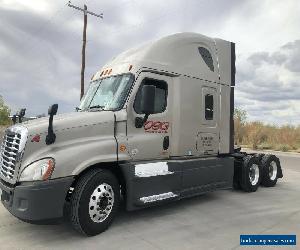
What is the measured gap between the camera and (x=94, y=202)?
5836 mm

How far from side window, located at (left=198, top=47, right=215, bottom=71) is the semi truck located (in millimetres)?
22

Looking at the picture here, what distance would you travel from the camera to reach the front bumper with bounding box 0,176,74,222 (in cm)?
535

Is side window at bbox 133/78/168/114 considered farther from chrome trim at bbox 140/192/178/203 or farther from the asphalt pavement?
the asphalt pavement

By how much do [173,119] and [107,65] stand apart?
1.89 m

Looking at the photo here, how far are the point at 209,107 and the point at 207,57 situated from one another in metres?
1.16

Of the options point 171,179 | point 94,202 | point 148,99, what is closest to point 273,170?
point 171,179

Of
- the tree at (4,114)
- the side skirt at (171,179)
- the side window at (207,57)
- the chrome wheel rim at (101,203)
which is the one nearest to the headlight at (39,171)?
the chrome wheel rim at (101,203)

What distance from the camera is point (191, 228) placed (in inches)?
247

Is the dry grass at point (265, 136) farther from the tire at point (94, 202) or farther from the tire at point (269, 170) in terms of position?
the tire at point (94, 202)

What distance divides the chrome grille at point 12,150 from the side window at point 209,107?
4150 mm

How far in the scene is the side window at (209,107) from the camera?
8273 mm

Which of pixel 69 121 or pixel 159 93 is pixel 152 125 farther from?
pixel 69 121

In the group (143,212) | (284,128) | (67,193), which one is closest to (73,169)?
(67,193)

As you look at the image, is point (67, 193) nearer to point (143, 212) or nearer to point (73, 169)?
point (73, 169)
